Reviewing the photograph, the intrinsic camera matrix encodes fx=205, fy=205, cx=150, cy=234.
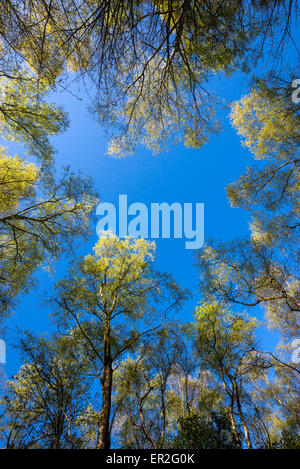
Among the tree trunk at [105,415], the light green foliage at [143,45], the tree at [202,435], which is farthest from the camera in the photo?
the tree at [202,435]

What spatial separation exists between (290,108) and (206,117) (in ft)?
9.40

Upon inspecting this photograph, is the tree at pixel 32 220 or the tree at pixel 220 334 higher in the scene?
the tree at pixel 32 220

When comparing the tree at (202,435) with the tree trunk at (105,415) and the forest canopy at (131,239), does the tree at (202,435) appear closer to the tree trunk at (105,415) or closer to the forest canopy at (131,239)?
the forest canopy at (131,239)

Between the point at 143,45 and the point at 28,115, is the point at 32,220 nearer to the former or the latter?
the point at 28,115

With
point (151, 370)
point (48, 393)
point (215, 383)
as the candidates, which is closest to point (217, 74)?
point (48, 393)

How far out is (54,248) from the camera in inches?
255

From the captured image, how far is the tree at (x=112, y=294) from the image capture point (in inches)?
297

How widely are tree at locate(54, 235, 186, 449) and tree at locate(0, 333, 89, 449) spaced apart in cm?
78

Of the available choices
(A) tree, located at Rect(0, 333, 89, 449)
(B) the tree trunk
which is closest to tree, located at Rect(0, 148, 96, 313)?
(A) tree, located at Rect(0, 333, 89, 449)

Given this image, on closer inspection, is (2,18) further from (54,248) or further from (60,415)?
(60,415)

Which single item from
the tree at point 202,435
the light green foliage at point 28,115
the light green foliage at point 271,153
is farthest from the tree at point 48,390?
the light green foliage at point 271,153

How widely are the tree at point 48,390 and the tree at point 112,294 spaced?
782 mm

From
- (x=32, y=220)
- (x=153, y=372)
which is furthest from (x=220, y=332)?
(x=32, y=220)

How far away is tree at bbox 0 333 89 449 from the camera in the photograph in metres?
6.46
